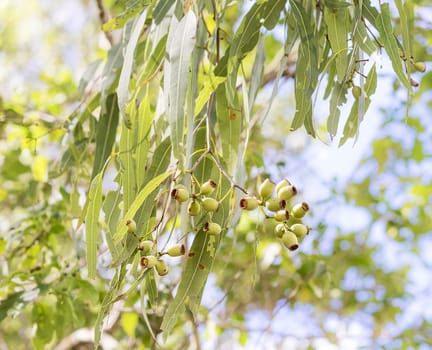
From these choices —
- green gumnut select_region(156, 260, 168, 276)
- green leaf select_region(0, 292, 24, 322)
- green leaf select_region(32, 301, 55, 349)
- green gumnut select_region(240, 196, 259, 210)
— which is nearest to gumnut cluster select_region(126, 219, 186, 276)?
green gumnut select_region(156, 260, 168, 276)

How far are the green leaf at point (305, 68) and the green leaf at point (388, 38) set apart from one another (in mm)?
108

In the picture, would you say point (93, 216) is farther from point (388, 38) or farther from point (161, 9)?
point (388, 38)

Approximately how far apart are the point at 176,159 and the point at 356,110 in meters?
0.39

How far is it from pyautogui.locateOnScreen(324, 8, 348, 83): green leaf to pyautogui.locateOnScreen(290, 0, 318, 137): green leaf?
33 mm

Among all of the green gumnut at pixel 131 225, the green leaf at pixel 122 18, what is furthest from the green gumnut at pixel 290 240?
the green leaf at pixel 122 18

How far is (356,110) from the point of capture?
3.95ft

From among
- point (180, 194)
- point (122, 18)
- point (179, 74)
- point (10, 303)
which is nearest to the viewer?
point (180, 194)

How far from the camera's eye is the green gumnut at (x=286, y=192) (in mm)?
942

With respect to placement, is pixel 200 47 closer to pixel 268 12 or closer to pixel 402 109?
pixel 268 12

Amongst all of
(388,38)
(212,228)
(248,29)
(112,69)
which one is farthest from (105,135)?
(388,38)

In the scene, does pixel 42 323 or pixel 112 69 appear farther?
pixel 42 323

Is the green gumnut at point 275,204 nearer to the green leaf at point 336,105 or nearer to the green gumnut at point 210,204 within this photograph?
the green gumnut at point 210,204

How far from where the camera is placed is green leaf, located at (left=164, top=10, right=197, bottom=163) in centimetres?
96

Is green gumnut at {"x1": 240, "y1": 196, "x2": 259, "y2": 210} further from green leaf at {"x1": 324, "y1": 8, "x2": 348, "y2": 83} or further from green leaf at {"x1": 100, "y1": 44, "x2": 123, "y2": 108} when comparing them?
green leaf at {"x1": 100, "y1": 44, "x2": 123, "y2": 108}
